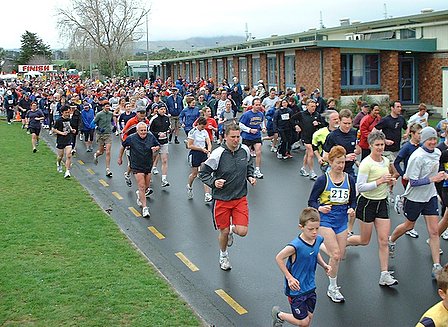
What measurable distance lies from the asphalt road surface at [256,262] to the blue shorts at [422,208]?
2.52ft

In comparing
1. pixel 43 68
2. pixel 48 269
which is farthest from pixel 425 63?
pixel 43 68

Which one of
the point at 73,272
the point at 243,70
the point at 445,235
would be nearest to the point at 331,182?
the point at 445,235

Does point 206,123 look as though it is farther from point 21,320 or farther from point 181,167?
point 21,320

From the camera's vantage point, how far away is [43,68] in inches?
3319

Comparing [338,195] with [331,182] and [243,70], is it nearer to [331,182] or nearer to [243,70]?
[331,182]

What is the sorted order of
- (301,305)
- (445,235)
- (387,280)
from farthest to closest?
(445,235)
(387,280)
(301,305)

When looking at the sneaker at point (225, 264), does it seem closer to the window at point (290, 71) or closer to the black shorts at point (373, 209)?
the black shorts at point (373, 209)

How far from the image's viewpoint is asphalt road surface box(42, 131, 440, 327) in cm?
705

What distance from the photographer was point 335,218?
7.31 m

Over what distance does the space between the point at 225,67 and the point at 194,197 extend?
30092 millimetres

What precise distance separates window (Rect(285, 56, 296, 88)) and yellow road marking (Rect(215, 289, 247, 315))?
1016 inches

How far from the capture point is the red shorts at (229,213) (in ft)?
27.7

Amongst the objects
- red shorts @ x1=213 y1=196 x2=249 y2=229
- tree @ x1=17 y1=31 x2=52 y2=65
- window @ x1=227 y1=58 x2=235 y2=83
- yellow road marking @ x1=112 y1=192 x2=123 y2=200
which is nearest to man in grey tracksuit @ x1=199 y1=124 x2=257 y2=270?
red shorts @ x1=213 y1=196 x2=249 y2=229

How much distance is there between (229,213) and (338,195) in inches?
70.1
